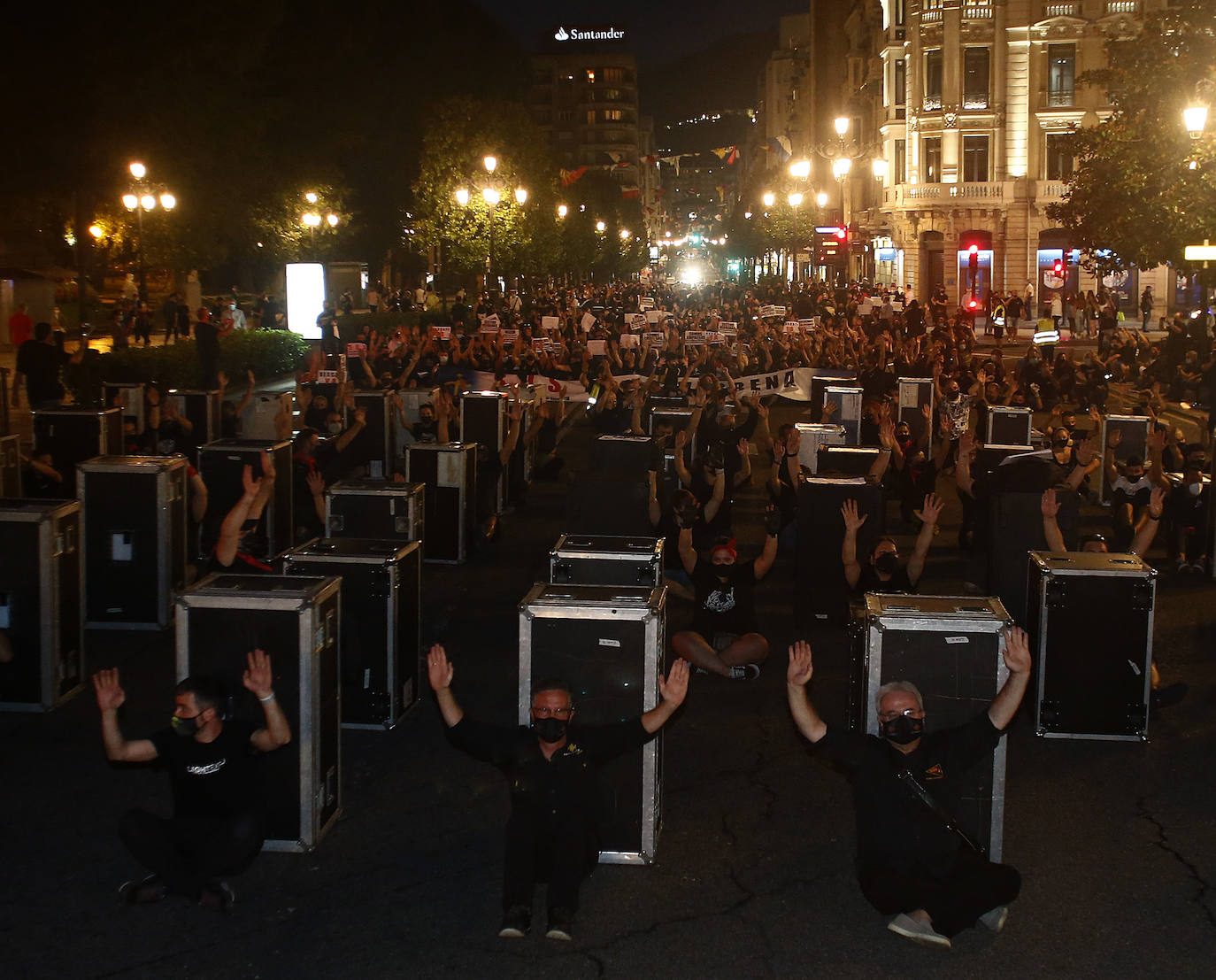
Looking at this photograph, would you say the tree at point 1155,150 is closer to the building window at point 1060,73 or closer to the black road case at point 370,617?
the black road case at point 370,617

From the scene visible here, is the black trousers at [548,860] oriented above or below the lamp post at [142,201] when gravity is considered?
below

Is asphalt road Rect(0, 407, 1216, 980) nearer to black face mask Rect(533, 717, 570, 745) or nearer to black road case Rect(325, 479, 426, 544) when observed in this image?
black face mask Rect(533, 717, 570, 745)

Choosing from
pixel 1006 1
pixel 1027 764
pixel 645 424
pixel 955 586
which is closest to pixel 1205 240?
pixel 645 424

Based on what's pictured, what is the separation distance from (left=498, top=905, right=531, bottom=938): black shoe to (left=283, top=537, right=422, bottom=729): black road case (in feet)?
10.1

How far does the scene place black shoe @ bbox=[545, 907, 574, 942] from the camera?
21.3 ft

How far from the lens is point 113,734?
695 cm

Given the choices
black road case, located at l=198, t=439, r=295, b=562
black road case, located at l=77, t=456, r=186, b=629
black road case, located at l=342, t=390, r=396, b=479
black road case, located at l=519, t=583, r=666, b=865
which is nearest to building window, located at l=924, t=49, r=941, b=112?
black road case, located at l=342, t=390, r=396, b=479

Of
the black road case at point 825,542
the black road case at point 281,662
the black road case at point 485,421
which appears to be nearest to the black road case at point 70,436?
the black road case at point 485,421

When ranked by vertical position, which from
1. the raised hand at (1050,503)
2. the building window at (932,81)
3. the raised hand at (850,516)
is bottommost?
the raised hand at (850,516)

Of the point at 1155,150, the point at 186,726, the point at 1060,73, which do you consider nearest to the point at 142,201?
the point at 1155,150

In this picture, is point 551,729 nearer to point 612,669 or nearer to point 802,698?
point 612,669

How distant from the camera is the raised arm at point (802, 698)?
671cm

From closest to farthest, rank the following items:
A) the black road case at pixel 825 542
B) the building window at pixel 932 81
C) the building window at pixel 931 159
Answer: the black road case at pixel 825 542 → the building window at pixel 932 81 → the building window at pixel 931 159

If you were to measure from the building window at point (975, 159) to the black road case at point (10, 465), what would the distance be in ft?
171
